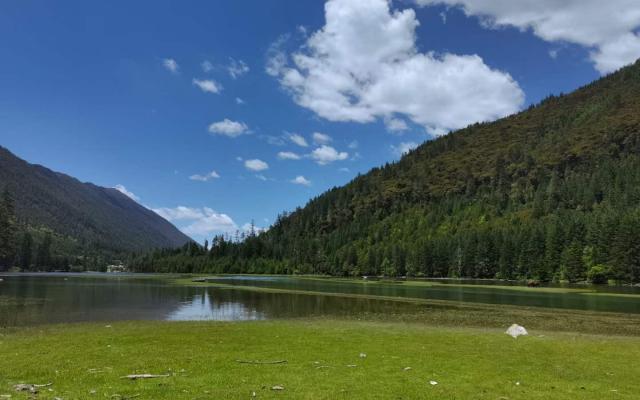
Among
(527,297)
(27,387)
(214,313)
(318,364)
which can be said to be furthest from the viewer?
(527,297)

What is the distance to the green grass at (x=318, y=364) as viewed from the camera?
17.8m

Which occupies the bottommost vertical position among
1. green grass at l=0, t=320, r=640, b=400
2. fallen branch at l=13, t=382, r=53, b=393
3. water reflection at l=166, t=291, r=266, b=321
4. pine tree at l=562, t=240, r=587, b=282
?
water reflection at l=166, t=291, r=266, b=321

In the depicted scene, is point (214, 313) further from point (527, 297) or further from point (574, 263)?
point (574, 263)

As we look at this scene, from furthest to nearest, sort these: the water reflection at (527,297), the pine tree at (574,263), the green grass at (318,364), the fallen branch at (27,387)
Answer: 1. the pine tree at (574,263)
2. the water reflection at (527,297)
3. the green grass at (318,364)
4. the fallen branch at (27,387)

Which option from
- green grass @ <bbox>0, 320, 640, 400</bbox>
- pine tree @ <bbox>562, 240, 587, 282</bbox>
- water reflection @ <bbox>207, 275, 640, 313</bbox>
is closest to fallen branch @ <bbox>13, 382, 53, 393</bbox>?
green grass @ <bbox>0, 320, 640, 400</bbox>

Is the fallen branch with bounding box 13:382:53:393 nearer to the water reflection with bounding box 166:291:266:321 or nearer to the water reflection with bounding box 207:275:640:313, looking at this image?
the water reflection with bounding box 166:291:266:321

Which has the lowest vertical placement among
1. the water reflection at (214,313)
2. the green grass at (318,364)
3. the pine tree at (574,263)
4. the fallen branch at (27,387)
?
the water reflection at (214,313)

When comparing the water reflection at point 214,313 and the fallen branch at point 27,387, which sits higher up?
the fallen branch at point 27,387

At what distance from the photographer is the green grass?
58.2 feet

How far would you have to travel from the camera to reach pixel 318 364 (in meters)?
23.0

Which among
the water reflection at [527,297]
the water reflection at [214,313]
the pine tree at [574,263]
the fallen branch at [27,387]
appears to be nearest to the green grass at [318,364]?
the fallen branch at [27,387]

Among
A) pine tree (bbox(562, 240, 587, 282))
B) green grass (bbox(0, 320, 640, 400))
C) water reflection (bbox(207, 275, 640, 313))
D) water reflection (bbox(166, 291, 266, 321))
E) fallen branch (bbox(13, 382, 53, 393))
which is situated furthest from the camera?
pine tree (bbox(562, 240, 587, 282))

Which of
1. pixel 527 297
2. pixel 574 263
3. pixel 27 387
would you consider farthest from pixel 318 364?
pixel 574 263

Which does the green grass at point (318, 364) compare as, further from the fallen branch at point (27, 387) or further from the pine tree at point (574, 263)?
the pine tree at point (574, 263)
